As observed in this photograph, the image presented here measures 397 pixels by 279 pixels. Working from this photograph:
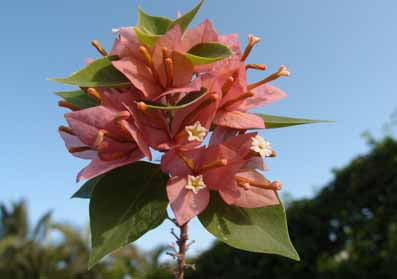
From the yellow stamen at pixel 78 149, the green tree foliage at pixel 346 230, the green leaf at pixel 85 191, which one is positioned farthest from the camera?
the green tree foliage at pixel 346 230

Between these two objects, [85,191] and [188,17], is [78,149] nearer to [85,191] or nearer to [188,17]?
[85,191]

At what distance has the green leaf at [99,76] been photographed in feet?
2.92

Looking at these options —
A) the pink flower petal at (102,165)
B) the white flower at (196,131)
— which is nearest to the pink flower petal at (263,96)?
the white flower at (196,131)

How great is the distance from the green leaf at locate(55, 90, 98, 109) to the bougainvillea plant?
0.09 ft

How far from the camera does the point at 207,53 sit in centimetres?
93

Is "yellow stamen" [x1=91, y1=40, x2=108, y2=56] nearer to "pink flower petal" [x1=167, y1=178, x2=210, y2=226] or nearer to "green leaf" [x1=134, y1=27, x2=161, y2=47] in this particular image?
"green leaf" [x1=134, y1=27, x2=161, y2=47]

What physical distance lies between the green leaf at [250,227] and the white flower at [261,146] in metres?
0.12

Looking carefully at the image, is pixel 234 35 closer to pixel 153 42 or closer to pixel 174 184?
pixel 153 42

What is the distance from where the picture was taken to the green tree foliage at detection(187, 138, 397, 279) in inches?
157

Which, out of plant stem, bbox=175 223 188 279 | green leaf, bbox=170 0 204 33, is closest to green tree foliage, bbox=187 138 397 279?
plant stem, bbox=175 223 188 279

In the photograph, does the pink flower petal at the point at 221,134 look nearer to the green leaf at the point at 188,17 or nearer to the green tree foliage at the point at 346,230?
the green leaf at the point at 188,17

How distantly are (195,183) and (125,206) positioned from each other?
0.14m

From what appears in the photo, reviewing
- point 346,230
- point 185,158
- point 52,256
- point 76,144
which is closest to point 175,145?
point 185,158

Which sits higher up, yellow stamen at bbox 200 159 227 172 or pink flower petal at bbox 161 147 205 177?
pink flower petal at bbox 161 147 205 177
